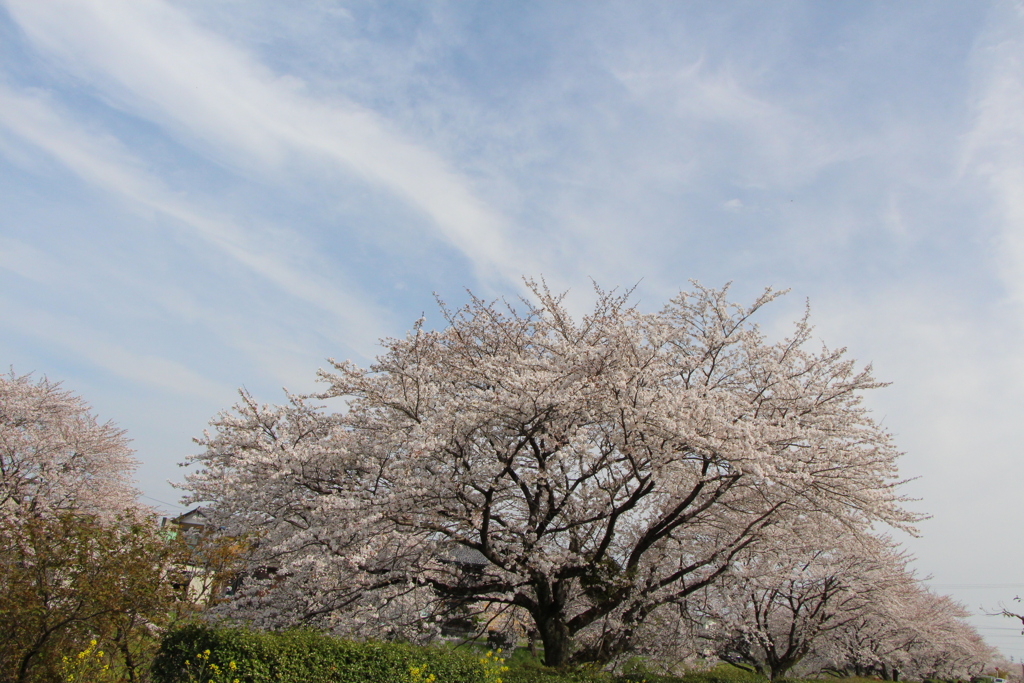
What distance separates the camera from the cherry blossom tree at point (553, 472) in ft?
31.2

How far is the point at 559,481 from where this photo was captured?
1059 cm

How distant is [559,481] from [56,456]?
18762 millimetres

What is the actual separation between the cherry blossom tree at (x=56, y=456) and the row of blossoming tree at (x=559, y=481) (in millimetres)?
11024

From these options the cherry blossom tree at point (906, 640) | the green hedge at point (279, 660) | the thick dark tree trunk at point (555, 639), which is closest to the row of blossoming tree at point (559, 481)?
the thick dark tree trunk at point (555, 639)

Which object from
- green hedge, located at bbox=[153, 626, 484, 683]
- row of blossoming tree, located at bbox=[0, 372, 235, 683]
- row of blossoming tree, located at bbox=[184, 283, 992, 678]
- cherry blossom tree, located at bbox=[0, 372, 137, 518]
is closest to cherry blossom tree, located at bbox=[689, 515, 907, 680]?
row of blossoming tree, located at bbox=[184, 283, 992, 678]

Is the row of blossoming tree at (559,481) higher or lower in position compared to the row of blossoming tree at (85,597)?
higher

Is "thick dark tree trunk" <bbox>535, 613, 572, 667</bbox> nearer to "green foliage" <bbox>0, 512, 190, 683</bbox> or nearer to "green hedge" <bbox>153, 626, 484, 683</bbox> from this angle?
"green hedge" <bbox>153, 626, 484, 683</bbox>

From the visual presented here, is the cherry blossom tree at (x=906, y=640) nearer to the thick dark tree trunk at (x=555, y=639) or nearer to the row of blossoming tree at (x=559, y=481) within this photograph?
the row of blossoming tree at (x=559, y=481)

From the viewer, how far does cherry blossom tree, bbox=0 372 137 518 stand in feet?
63.0

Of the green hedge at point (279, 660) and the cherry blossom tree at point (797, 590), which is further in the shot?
the cherry blossom tree at point (797, 590)

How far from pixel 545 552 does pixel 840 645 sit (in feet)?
64.7

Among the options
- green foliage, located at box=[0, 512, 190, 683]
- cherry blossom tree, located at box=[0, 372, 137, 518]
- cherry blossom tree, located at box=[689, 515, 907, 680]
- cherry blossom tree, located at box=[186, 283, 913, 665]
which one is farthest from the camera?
cherry blossom tree, located at box=[0, 372, 137, 518]

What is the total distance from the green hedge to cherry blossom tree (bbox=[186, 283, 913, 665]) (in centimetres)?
180

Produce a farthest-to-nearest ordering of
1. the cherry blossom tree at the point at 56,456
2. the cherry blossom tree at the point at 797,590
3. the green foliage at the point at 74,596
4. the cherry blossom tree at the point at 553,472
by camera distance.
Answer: the cherry blossom tree at the point at 56,456, the cherry blossom tree at the point at 797,590, the cherry blossom tree at the point at 553,472, the green foliage at the point at 74,596
